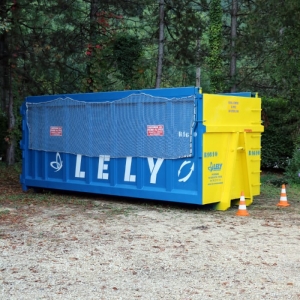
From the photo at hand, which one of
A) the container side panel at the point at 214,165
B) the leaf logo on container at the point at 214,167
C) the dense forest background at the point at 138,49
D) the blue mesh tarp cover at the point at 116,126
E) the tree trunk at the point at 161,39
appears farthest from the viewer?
the tree trunk at the point at 161,39

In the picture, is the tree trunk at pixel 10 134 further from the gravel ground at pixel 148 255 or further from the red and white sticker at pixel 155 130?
the gravel ground at pixel 148 255

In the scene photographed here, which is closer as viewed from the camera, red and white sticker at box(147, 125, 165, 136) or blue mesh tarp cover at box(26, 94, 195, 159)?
blue mesh tarp cover at box(26, 94, 195, 159)

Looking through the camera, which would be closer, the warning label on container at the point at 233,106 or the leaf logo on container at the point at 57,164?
the warning label on container at the point at 233,106

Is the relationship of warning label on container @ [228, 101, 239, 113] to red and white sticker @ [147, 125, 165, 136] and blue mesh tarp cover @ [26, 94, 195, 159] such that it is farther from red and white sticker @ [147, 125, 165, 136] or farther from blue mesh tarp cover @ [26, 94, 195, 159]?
red and white sticker @ [147, 125, 165, 136]

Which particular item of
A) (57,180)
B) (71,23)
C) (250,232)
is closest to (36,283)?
(250,232)

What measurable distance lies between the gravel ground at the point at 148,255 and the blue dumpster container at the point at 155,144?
718 mm

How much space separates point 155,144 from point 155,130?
0.93 feet

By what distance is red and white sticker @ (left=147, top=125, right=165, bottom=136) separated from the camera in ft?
38.4

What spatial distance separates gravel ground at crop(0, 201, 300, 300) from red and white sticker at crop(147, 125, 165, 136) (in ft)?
5.24

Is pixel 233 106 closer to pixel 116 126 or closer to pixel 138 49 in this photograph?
pixel 116 126

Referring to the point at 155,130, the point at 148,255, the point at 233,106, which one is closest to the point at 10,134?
the point at 155,130

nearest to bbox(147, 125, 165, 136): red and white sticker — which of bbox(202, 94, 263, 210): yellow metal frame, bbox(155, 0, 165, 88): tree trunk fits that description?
bbox(202, 94, 263, 210): yellow metal frame

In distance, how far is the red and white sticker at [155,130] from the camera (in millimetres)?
11716

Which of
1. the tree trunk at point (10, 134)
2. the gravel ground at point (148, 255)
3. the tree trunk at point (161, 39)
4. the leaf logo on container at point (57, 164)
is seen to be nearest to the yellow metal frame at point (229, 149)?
the gravel ground at point (148, 255)
